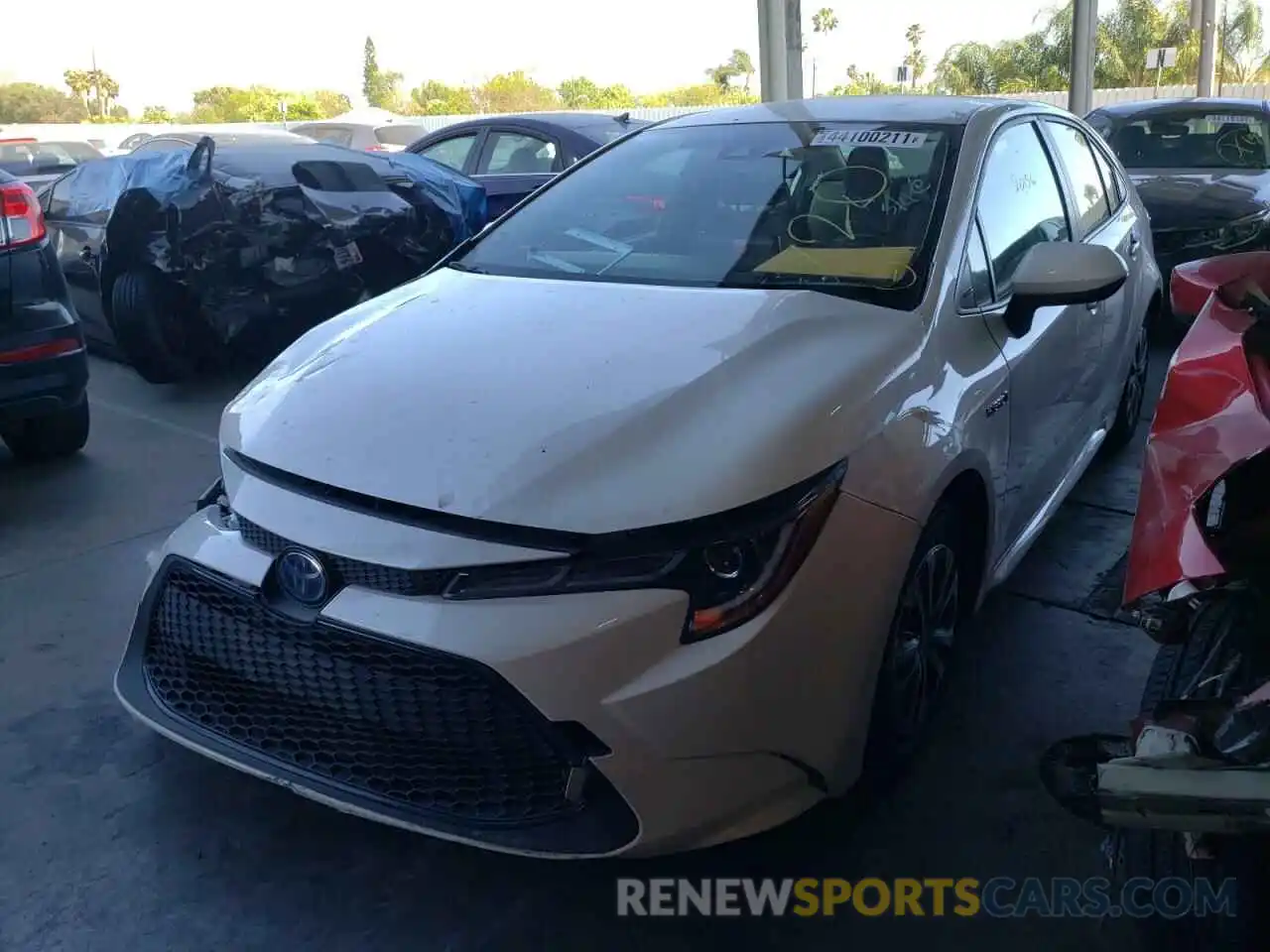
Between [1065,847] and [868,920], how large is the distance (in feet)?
1.66

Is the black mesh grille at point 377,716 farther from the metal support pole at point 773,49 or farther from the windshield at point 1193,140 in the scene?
the metal support pole at point 773,49

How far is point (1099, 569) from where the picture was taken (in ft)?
12.8

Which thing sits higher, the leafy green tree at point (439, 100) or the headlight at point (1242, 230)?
the leafy green tree at point (439, 100)

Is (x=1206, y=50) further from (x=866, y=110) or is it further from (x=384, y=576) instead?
(x=384, y=576)

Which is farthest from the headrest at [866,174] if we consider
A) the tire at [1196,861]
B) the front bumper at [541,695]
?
the tire at [1196,861]

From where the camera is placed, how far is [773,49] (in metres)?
9.55

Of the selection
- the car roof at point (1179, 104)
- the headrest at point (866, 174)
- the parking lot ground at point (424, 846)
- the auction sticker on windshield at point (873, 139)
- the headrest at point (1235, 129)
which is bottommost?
the parking lot ground at point (424, 846)

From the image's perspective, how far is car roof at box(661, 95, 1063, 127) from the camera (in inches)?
133

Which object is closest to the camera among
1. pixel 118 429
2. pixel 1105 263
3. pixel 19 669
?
Answer: pixel 1105 263

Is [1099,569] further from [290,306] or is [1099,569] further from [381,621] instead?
[290,306]

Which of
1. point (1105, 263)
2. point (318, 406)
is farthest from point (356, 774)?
point (1105, 263)

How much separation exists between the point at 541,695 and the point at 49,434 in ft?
13.4

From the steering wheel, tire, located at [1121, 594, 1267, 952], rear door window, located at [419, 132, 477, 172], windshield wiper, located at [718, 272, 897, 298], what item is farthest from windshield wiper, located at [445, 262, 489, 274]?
the steering wheel

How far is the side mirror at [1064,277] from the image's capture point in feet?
9.28
